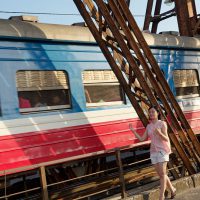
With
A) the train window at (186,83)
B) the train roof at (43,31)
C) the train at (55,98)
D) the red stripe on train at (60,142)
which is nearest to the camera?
the red stripe on train at (60,142)

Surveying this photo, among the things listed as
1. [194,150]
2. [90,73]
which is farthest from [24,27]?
[194,150]

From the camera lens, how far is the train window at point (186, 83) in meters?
9.54

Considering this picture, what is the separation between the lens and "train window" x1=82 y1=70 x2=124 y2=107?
777 centimetres

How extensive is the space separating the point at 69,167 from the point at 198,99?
13.3 ft

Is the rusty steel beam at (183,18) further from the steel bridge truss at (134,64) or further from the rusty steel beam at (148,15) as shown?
the steel bridge truss at (134,64)

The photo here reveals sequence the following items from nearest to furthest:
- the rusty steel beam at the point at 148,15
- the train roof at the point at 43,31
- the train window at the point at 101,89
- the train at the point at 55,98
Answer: the train at the point at 55,98 → the train roof at the point at 43,31 → the train window at the point at 101,89 → the rusty steel beam at the point at 148,15

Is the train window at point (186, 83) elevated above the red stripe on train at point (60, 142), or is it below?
above

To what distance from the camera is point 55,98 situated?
7215 mm

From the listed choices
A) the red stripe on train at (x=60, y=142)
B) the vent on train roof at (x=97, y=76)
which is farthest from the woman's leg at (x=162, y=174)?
the vent on train roof at (x=97, y=76)

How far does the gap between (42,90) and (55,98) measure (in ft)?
1.04

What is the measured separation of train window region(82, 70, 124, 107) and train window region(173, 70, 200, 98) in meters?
1.91

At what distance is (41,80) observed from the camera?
7051 millimetres

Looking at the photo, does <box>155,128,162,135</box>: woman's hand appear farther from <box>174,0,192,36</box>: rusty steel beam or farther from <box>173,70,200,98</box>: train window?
<box>174,0,192,36</box>: rusty steel beam

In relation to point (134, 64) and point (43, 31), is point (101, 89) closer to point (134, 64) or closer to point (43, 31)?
point (134, 64)
